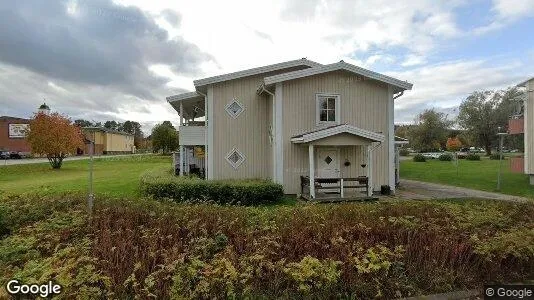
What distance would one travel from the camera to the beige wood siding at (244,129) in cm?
1670

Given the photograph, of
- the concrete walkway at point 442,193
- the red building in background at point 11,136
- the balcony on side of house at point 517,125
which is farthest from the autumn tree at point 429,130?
the red building in background at point 11,136

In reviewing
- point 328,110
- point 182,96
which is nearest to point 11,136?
point 182,96

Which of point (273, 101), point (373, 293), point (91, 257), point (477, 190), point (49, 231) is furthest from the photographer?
point (477, 190)

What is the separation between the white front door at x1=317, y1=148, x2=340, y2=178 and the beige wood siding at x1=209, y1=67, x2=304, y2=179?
2.39m

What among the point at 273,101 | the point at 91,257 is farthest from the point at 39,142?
the point at 91,257

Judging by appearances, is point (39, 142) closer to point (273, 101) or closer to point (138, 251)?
point (273, 101)

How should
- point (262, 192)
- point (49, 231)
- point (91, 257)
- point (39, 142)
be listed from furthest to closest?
point (39, 142) → point (262, 192) → point (49, 231) → point (91, 257)

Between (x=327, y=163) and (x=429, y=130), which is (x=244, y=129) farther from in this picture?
(x=429, y=130)

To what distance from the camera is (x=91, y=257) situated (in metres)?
5.39

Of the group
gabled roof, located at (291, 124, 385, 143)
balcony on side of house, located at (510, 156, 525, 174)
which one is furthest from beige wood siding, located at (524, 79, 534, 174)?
gabled roof, located at (291, 124, 385, 143)

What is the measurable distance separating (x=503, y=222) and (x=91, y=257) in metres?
7.71

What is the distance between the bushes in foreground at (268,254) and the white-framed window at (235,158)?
9072 mm

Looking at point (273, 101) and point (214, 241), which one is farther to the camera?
point (273, 101)

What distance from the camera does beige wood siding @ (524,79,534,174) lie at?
20.0 m
